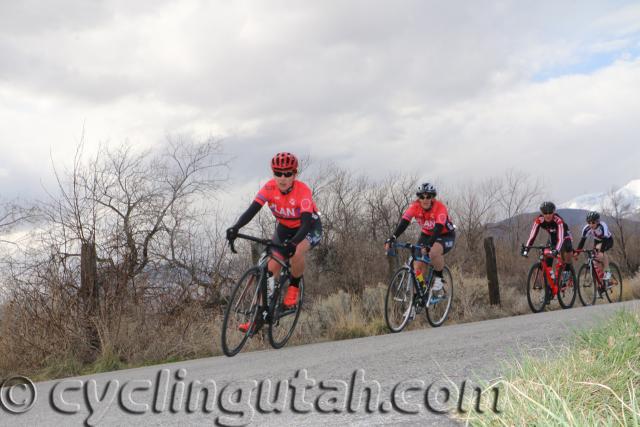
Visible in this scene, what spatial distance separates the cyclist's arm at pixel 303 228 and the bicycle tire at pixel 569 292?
25.1 feet

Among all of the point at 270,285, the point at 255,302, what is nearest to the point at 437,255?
the point at 270,285

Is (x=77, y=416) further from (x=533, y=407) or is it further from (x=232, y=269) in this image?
(x=232, y=269)

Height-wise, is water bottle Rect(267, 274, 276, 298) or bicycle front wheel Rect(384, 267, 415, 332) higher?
water bottle Rect(267, 274, 276, 298)

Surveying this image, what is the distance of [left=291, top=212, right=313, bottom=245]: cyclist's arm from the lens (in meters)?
8.28

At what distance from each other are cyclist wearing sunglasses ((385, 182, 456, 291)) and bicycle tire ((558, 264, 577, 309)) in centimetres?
371

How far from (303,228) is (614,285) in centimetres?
1127

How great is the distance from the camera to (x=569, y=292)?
14234 mm

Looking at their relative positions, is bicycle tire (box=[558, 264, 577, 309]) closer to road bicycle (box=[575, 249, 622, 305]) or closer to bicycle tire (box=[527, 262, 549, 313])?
bicycle tire (box=[527, 262, 549, 313])

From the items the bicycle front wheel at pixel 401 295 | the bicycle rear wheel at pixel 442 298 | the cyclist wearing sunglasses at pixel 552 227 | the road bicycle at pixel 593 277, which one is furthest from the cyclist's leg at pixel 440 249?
the road bicycle at pixel 593 277

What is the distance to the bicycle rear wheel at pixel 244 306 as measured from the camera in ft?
27.3

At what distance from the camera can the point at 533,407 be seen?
2.92 meters

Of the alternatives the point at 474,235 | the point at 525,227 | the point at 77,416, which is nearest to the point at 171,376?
the point at 77,416

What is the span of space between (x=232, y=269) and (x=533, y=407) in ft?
31.9

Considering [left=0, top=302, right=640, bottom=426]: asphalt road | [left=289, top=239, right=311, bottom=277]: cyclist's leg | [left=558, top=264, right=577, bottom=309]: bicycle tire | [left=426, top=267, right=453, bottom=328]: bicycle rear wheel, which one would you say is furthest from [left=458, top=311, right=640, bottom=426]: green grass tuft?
[left=558, top=264, right=577, bottom=309]: bicycle tire
